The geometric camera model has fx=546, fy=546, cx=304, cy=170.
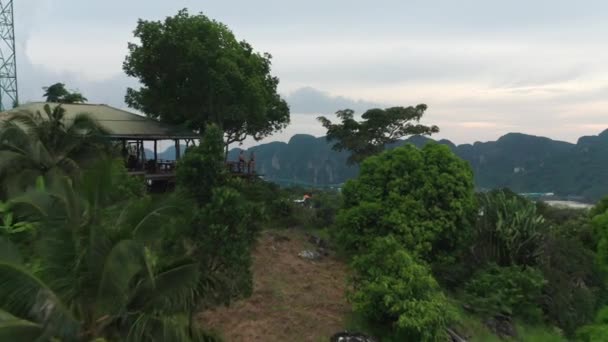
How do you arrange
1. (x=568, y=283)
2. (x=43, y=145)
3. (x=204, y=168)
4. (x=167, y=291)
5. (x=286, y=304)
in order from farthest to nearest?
(x=568, y=283)
(x=43, y=145)
(x=286, y=304)
(x=204, y=168)
(x=167, y=291)

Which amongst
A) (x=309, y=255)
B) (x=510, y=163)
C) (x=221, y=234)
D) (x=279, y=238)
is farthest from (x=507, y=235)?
(x=510, y=163)

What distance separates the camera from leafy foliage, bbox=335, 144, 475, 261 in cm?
1678

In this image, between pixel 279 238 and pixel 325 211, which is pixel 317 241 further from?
pixel 325 211

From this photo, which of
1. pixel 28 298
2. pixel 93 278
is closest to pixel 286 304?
pixel 93 278

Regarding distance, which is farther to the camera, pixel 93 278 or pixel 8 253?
pixel 93 278

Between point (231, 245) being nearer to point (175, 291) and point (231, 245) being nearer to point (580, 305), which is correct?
point (175, 291)

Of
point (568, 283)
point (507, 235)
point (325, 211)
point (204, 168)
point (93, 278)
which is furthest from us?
point (325, 211)

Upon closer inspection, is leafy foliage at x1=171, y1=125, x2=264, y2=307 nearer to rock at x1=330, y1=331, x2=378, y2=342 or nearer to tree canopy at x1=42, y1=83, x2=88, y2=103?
rock at x1=330, y1=331, x2=378, y2=342

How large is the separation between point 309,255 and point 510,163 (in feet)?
358

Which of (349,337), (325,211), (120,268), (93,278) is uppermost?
(120,268)

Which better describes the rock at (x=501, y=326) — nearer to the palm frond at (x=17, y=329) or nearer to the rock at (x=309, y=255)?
the rock at (x=309, y=255)

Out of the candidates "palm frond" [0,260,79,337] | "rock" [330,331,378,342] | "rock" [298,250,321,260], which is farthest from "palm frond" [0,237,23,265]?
"rock" [298,250,321,260]

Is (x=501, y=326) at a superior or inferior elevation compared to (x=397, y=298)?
inferior

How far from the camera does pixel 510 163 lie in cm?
11794
